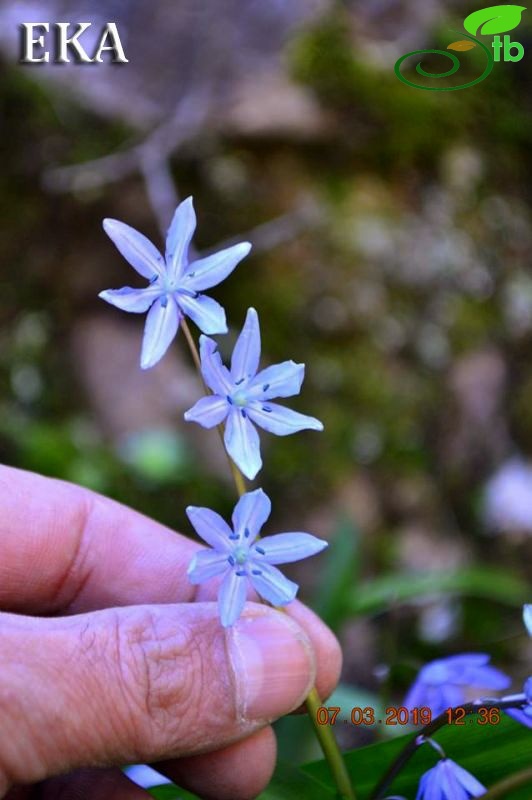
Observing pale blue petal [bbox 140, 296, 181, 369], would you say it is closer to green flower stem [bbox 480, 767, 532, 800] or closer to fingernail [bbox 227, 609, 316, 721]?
fingernail [bbox 227, 609, 316, 721]

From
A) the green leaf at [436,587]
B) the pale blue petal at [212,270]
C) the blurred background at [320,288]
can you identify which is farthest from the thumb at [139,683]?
the blurred background at [320,288]

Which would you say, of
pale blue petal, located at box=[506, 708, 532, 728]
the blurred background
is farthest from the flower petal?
the blurred background

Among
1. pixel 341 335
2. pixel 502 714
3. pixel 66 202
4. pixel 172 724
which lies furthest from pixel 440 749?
pixel 66 202

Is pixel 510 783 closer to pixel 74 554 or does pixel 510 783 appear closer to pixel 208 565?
pixel 208 565

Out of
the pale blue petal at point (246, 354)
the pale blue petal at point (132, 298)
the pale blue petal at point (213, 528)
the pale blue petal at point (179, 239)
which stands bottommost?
the pale blue petal at point (213, 528)

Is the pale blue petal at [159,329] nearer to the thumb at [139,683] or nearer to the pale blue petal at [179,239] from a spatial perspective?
the pale blue petal at [179,239]

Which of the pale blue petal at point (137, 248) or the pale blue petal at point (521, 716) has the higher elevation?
the pale blue petal at point (137, 248)

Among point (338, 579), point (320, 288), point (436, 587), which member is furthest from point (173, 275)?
point (320, 288)
